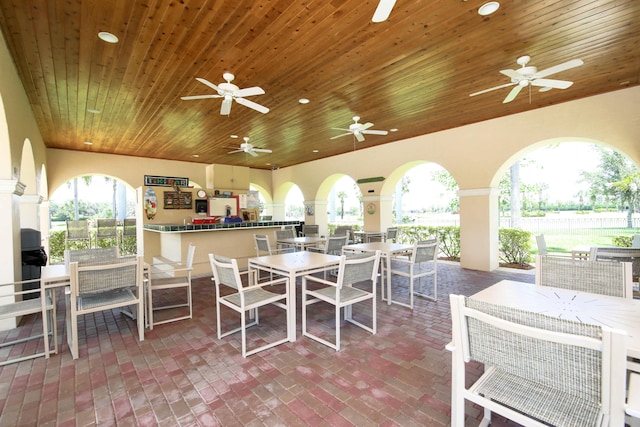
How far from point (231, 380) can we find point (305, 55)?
3.32 meters

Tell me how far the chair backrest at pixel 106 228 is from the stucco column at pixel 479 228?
29.9 ft

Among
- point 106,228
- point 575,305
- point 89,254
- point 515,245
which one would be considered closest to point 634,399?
point 575,305

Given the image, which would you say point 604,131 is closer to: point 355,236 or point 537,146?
point 537,146

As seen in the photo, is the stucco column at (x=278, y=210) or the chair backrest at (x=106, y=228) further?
the stucco column at (x=278, y=210)

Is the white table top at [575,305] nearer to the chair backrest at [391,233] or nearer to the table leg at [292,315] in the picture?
the table leg at [292,315]

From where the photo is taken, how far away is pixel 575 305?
1.71 metres

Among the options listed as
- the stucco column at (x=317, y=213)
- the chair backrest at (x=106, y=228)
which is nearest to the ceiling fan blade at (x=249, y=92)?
the stucco column at (x=317, y=213)

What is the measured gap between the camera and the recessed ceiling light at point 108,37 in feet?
9.33

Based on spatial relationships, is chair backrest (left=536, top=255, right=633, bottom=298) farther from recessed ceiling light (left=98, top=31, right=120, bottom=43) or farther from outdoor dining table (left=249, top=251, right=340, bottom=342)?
recessed ceiling light (left=98, top=31, right=120, bottom=43)

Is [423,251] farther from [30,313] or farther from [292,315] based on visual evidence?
[30,313]

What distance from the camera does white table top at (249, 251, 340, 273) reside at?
288 centimetres

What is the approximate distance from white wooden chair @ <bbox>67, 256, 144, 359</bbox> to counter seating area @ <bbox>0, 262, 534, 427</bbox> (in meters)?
0.35

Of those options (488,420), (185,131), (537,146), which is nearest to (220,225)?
(185,131)

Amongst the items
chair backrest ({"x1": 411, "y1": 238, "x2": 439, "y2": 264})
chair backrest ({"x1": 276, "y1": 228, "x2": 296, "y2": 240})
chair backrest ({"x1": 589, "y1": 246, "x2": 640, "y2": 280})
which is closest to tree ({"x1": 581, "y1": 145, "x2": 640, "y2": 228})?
chair backrest ({"x1": 589, "y1": 246, "x2": 640, "y2": 280})
